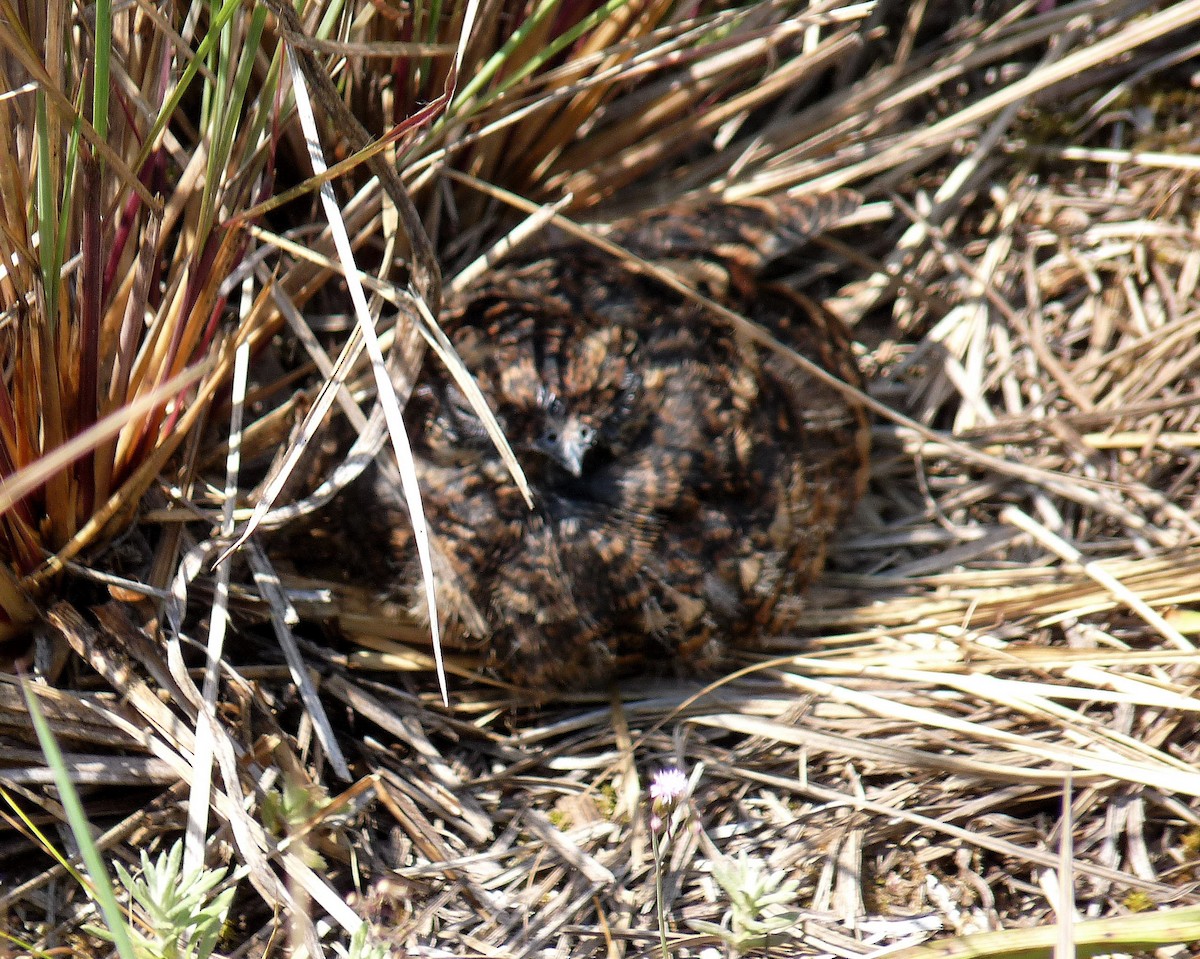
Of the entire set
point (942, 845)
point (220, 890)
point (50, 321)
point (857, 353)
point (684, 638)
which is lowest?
point (942, 845)

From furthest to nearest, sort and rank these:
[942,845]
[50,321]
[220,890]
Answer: [942,845], [220,890], [50,321]

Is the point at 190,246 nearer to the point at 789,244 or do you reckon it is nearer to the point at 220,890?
the point at 220,890

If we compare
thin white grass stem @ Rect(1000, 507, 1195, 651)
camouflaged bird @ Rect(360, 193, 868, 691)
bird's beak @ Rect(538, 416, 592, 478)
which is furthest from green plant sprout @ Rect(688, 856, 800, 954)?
thin white grass stem @ Rect(1000, 507, 1195, 651)

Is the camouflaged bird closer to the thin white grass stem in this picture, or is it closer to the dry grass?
the dry grass

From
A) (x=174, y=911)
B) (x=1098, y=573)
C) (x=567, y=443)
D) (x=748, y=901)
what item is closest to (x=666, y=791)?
(x=748, y=901)

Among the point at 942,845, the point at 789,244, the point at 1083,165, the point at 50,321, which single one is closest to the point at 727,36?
the point at 789,244

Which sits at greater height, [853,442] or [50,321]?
[50,321]

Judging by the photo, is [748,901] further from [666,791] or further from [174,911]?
[174,911]
